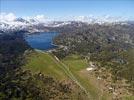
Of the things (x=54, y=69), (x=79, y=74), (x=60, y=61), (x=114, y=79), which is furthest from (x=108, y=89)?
(x=60, y=61)

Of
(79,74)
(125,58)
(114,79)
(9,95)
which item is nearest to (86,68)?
(79,74)

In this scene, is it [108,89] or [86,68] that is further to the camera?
[86,68]

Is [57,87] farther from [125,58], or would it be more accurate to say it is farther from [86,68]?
[125,58]

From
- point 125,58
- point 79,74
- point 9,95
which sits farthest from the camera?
point 125,58

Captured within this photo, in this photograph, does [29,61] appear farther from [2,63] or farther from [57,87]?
[57,87]

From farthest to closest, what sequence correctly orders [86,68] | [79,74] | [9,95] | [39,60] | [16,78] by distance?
[39,60], [86,68], [79,74], [16,78], [9,95]

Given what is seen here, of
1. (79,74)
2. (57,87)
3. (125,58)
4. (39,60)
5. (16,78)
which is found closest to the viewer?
(57,87)

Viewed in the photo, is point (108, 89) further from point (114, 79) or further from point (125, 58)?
point (125, 58)

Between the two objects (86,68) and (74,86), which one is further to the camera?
(86,68)

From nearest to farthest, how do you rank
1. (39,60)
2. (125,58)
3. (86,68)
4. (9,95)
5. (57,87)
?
1. (9,95)
2. (57,87)
3. (86,68)
4. (39,60)
5. (125,58)
